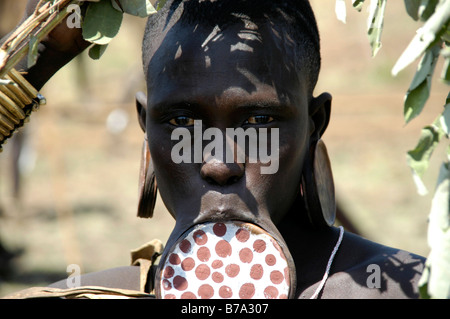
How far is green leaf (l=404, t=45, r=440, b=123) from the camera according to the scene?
1672mm

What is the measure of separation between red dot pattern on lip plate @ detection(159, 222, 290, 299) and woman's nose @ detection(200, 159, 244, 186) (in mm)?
120

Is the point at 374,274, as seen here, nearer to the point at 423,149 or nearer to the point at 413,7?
the point at 423,149

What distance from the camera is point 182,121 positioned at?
87.6 inches

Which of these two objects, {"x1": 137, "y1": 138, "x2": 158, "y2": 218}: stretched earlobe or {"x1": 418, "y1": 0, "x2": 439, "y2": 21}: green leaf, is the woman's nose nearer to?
{"x1": 137, "y1": 138, "x2": 158, "y2": 218}: stretched earlobe

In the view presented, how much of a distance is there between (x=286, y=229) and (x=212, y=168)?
0.55 m

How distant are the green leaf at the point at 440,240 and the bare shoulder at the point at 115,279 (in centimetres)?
136

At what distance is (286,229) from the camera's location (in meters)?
2.52

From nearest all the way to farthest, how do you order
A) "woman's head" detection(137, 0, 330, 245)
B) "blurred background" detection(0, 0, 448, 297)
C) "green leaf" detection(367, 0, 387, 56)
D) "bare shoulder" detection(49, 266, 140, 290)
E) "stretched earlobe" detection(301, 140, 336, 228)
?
1. "green leaf" detection(367, 0, 387, 56)
2. "woman's head" detection(137, 0, 330, 245)
3. "stretched earlobe" detection(301, 140, 336, 228)
4. "bare shoulder" detection(49, 266, 140, 290)
5. "blurred background" detection(0, 0, 448, 297)

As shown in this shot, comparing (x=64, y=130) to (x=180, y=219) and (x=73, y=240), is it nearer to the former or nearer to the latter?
(x=73, y=240)

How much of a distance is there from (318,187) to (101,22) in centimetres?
86

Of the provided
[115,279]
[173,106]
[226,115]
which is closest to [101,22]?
[173,106]

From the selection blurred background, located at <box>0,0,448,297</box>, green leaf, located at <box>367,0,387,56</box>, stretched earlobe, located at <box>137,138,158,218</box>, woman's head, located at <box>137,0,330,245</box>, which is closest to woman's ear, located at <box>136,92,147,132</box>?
stretched earlobe, located at <box>137,138,158,218</box>

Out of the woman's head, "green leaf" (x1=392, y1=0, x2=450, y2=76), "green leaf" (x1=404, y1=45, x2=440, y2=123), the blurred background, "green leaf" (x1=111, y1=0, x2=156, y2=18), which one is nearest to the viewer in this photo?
"green leaf" (x1=392, y1=0, x2=450, y2=76)

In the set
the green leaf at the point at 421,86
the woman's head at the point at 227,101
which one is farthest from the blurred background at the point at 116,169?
the green leaf at the point at 421,86
